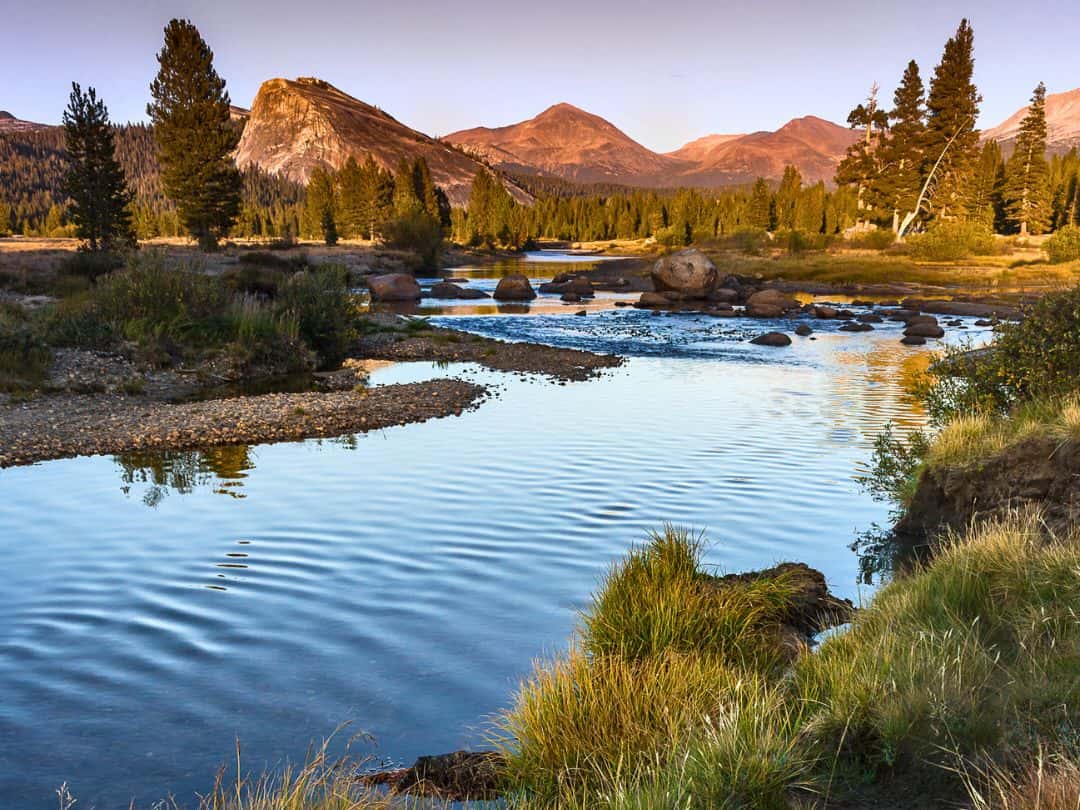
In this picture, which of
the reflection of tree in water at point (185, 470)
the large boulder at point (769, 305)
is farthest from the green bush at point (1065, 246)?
the reflection of tree in water at point (185, 470)

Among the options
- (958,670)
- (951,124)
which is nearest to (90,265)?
(958,670)

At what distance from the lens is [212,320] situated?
2275 centimetres

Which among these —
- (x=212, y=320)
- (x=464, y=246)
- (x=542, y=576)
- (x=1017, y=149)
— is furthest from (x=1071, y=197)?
(x=542, y=576)

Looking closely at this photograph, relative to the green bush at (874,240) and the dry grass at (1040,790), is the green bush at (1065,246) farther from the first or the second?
the dry grass at (1040,790)

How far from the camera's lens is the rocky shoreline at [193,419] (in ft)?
44.5

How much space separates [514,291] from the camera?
49.0 metres

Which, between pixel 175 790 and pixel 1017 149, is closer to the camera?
pixel 175 790

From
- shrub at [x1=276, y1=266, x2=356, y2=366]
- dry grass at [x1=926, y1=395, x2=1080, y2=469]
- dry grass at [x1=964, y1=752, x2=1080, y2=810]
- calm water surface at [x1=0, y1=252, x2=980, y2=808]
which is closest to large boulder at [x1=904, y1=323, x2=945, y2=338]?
calm water surface at [x1=0, y1=252, x2=980, y2=808]

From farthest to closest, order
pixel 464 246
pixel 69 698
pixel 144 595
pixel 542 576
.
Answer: pixel 464 246 < pixel 542 576 < pixel 144 595 < pixel 69 698

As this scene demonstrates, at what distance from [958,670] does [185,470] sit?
1129 cm

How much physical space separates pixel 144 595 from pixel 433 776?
4345mm

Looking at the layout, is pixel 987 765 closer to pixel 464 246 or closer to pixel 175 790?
pixel 175 790

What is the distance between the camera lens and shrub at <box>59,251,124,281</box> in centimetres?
3231

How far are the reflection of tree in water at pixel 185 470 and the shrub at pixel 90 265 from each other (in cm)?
2180
